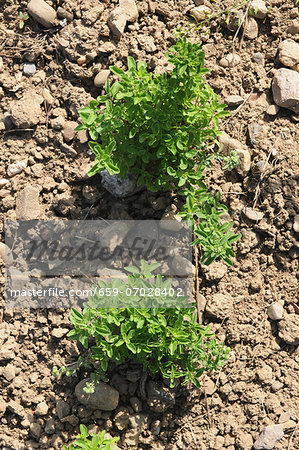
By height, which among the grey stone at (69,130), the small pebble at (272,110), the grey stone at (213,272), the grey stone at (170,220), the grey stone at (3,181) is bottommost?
the grey stone at (213,272)

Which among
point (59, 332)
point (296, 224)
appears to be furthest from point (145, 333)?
point (296, 224)

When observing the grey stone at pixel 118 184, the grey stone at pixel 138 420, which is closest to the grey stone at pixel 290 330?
the grey stone at pixel 138 420

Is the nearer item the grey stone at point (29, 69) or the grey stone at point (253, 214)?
the grey stone at point (253, 214)

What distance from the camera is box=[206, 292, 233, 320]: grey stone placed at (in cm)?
407

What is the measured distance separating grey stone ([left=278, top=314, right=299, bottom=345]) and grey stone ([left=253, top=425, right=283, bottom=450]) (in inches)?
25.9

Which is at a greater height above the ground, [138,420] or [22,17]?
[22,17]

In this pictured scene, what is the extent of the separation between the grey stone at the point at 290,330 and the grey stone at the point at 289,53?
206 cm

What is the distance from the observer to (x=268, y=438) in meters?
4.01

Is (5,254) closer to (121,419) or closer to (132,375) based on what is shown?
(132,375)

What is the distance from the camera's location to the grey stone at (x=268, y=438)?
4.01 meters

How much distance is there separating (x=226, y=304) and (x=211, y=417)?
869 mm

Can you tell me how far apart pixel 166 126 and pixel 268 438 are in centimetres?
245

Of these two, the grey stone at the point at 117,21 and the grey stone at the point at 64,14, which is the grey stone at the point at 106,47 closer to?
the grey stone at the point at 117,21

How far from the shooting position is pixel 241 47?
14.3 feet
